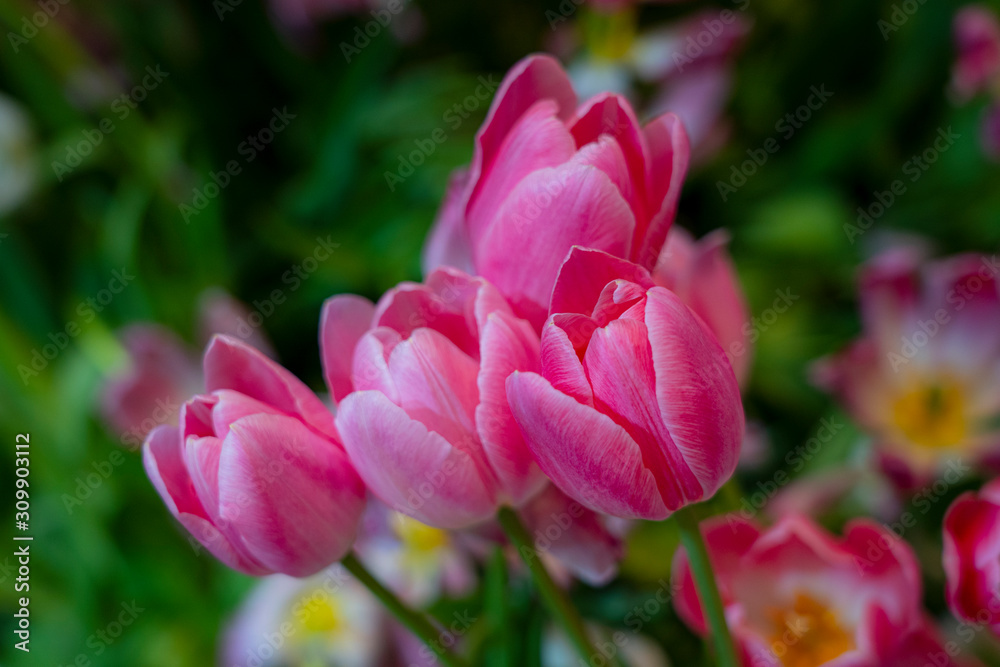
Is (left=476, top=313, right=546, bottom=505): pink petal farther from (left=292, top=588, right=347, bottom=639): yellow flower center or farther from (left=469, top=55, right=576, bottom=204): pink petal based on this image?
(left=292, top=588, right=347, bottom=639): yellow flower center

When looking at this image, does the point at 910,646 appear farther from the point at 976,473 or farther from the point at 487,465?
the point at 976,473

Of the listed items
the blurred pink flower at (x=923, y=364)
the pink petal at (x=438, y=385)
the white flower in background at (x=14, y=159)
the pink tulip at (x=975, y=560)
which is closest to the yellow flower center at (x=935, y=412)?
the blurred pink flower at (x=923, y=364)

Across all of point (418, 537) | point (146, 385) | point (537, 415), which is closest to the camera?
point (537, 415)

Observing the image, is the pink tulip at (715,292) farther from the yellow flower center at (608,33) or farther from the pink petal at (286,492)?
the yellow flower center at (608,33)

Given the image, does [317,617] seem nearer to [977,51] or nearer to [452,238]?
[452,238]

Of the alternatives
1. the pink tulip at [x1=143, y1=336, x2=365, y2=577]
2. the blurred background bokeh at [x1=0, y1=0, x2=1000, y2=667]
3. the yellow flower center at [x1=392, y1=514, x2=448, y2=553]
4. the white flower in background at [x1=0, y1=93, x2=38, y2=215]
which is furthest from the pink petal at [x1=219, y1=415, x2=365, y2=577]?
the white flower in background at [x1=0, y1=93, x2=38, y2=215]

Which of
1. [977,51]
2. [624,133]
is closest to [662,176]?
[624,133]
